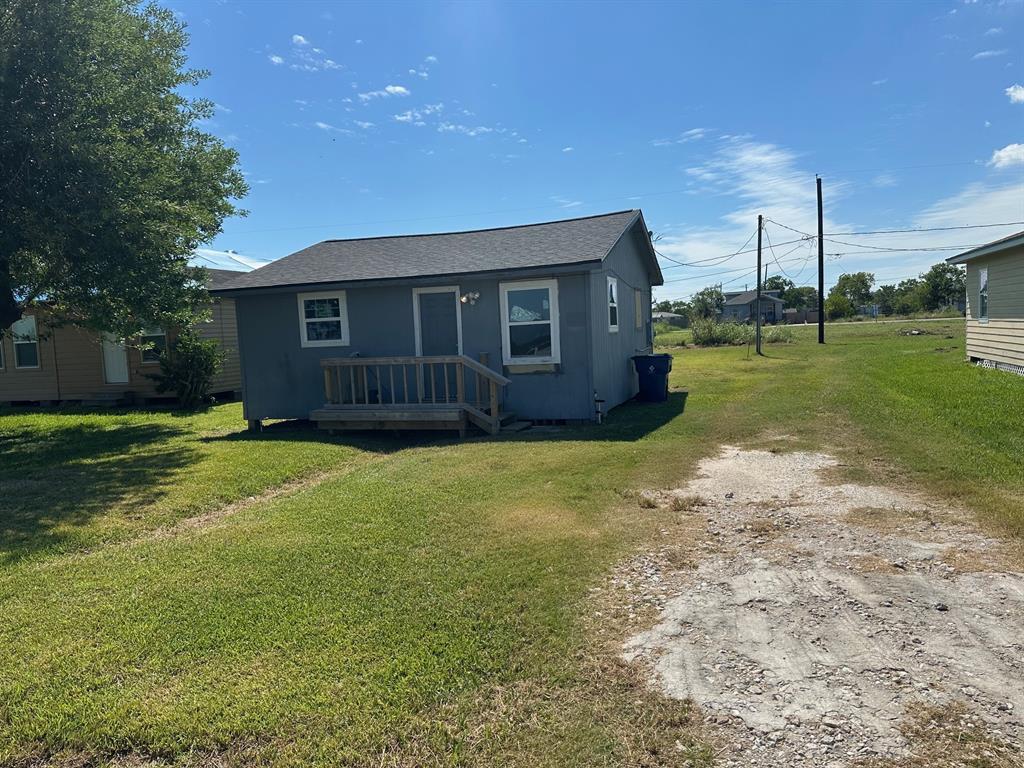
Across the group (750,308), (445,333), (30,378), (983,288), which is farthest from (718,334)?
(750,308)

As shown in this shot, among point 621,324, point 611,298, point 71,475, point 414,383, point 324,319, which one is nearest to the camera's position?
point 71,475

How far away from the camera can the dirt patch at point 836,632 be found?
2.52 metres

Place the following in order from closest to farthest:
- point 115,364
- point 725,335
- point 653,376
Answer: point 653,376 < point 115,364 < point 725,335

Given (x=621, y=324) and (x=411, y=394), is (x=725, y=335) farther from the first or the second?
(x=411, y=394)

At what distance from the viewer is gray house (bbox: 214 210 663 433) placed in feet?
34.1

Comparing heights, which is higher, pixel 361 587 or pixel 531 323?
pixel 531 323

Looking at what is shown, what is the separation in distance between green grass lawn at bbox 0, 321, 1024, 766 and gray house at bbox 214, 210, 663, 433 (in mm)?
1249

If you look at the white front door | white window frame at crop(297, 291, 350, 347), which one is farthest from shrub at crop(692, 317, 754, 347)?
the white front door

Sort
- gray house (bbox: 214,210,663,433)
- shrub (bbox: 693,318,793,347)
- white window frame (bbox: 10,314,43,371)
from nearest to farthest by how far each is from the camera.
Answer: gray house (bbox: 214,210,663,433) → white window frame (bbox: 10,314,43,371) → shrub (bbox: 693,318,793,347)

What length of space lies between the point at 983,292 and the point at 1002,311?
5.46ft

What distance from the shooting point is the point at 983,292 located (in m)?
15.9

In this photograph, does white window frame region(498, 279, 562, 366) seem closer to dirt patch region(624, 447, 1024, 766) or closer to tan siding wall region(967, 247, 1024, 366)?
dirt patch region(624, 447, 1024, 766)

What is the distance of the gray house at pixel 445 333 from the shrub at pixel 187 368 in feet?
14.1

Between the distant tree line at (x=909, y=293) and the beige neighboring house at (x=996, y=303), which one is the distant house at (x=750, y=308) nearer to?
the distant tree line at (x=909, y=293)
